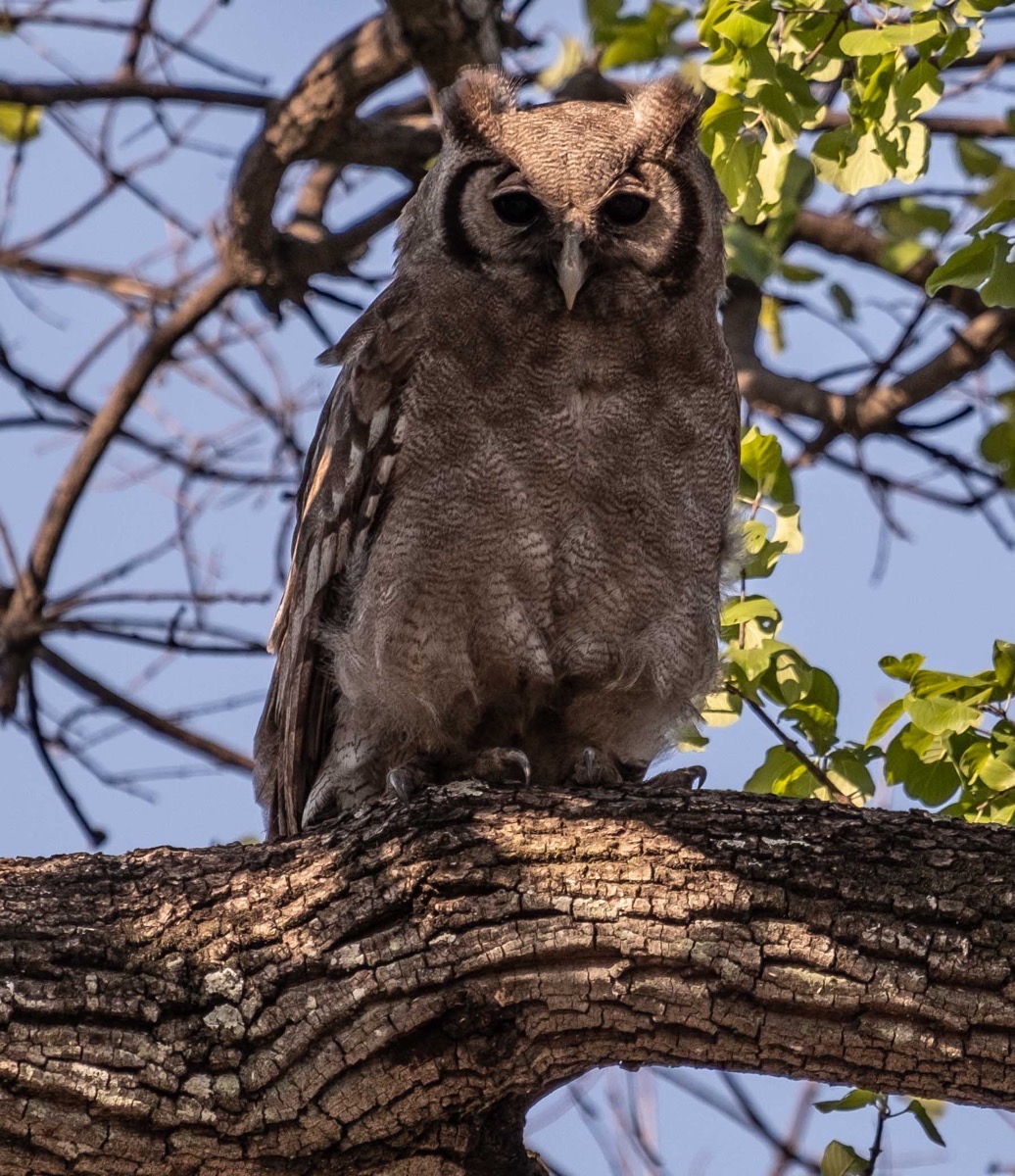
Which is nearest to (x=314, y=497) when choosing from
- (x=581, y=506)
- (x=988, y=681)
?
(x=581, y=506)

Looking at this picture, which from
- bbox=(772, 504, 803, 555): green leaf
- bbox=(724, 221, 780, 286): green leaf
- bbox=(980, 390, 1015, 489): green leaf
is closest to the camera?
bbox=(772, 504, 803, 555): green leaf

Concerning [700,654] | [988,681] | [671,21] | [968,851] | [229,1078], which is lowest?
[229,1078]

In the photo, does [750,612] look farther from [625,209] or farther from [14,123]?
[14,123]

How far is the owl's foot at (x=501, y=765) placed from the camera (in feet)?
11.9

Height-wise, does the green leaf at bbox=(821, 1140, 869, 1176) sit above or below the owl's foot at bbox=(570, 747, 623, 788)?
below

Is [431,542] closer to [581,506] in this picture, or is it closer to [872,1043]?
[581,506]

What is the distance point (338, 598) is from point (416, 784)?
1.63 ft

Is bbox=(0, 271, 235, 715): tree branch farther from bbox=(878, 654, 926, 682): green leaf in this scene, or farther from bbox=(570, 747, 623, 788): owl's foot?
bbox=(878, 654, 926, 682): green leaf

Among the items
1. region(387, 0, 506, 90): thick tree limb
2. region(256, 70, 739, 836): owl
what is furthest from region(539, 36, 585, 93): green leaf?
region(256, 70, 739, 836): owl

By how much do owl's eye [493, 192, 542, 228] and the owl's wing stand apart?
297 millimetres

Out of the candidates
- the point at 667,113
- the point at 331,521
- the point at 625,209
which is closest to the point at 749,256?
the point at 667,113

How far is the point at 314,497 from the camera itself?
4.03 metres

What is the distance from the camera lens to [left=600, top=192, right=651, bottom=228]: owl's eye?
12.6 feet

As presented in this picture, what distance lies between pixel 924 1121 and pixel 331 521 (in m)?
1.88
